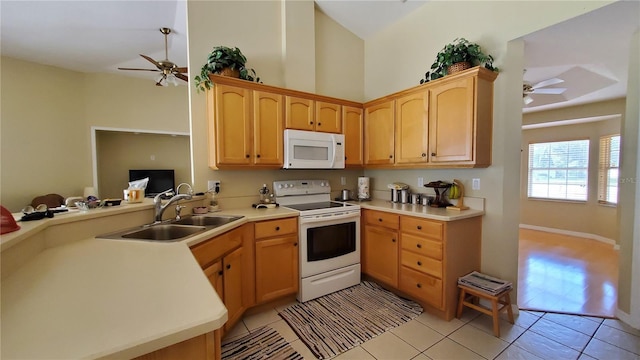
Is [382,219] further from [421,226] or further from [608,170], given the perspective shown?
[608,170]

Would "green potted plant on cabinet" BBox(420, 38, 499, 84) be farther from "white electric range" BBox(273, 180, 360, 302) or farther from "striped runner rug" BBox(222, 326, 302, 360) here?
"striped runner rug" BBox(222, 326, 302, 360)

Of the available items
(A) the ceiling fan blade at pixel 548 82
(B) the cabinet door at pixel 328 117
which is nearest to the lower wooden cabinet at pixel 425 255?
(B) the cabinet door at pixel 328 117

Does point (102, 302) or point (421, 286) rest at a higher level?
point (102, 302)

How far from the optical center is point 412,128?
8.77 feet

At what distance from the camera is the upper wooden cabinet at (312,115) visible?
8.88 ft

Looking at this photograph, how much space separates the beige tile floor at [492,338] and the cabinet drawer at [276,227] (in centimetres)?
76

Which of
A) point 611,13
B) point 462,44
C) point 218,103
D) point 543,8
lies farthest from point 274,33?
point 611,13

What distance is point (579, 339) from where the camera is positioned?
1920mm

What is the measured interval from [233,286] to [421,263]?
168 centimetres

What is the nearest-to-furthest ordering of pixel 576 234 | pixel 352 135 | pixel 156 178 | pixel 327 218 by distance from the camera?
pixel 327 218 < pixel 352 135 < pixel 576 234 < pixel 156 178

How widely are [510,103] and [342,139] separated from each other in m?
1.66

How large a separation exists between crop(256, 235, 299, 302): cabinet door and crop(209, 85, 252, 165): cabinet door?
862mm

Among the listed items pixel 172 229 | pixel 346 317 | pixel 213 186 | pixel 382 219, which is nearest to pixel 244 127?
pixel 213 186

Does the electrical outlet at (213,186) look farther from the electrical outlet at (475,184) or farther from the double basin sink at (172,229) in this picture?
the electrical outlet at (475,184)
